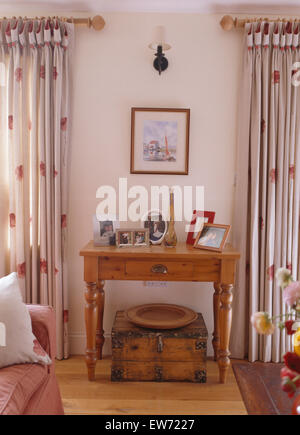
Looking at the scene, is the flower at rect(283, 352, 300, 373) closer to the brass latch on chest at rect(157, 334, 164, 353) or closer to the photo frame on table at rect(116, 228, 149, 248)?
the brass latch on chest at rect(157, 334, 164, 353)

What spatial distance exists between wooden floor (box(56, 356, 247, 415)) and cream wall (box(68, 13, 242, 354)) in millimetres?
495

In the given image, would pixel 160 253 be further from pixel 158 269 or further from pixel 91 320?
pixel 91 320

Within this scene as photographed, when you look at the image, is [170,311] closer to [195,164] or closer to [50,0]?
[195,164]

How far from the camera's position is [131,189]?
2479mm

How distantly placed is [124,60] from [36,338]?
6.24 feet

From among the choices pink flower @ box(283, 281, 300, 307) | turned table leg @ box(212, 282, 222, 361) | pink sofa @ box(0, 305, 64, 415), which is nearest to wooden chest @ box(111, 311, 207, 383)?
turned table leg @ box(212, 282, 222, 361)

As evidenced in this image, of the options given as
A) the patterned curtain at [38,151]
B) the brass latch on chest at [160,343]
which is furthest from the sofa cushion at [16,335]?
the patterned curtain at [38,151]

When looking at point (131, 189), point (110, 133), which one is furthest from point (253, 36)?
point (131, 189)

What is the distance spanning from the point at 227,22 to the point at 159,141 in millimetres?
889

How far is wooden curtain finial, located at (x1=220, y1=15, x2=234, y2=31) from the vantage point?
225 cm

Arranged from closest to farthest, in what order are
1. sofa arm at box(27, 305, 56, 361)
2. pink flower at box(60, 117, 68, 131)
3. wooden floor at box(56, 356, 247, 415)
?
sofa arm at box(27, 305, 56, 361) < wooden floor at box(56, 356, 247, 415) < pink flower at box(60, 117, 68, 131)

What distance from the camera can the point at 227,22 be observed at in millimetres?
2258

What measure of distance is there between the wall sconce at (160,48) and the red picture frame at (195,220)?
1018mm

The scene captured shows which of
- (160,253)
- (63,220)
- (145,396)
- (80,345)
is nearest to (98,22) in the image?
(63,220)
